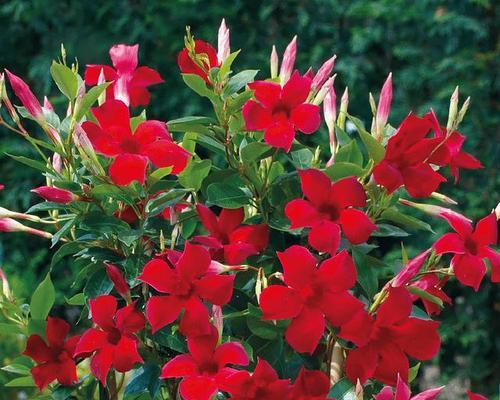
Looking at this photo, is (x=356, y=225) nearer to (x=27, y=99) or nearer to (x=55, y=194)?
(x=55, y=194)

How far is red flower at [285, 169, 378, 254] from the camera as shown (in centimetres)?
151

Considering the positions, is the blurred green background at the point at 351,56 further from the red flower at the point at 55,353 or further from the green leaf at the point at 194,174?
the green leaf at the point at 194,174

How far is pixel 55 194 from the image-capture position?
5.16 ft

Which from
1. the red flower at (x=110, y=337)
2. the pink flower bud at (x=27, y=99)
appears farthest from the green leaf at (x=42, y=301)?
the pink flower bud at (x=27, y=99)

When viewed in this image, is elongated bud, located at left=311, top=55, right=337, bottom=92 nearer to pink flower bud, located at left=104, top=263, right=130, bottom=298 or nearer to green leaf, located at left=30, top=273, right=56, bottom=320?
pink flower bud, located at left=104, top=263, right=130, bottom=298

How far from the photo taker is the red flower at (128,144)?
4.99ft

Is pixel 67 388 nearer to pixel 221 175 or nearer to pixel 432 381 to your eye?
pixel 221 175

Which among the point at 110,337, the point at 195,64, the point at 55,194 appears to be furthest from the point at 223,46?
the point at 110,337

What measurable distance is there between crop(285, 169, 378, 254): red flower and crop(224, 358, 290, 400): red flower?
0.66ft

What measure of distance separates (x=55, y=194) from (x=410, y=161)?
0.56 m

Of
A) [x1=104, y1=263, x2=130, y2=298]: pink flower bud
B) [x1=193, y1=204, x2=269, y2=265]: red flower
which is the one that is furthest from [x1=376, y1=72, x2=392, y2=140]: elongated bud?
[x1=104, y1=263, x2=130, y2=298]: pink flower bud

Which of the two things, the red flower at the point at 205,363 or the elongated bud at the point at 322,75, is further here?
the elongated bud at the point at 322,75

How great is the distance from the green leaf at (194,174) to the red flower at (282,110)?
151 millimetres

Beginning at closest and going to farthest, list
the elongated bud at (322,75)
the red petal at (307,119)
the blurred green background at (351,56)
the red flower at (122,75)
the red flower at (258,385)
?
the red flower at (258,385) → the red petal at (307,119) → the elongated bud at (322,75) → the red flower at (122,75) → the blurred green background at (351,56)
